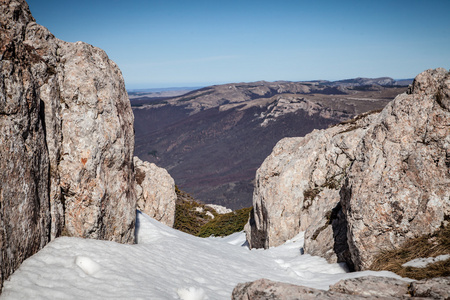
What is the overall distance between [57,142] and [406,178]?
9.62 metres

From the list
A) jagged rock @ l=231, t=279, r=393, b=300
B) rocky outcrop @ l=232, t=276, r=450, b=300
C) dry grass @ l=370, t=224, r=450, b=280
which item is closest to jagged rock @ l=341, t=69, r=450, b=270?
dry grass @ l=370, t=224, r=450, b=280

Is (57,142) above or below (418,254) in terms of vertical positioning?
above

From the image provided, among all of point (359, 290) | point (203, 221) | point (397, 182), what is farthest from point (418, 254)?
point (203, 221)

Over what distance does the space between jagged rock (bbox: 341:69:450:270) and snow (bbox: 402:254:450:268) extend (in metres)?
0.93

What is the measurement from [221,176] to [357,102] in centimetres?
9063

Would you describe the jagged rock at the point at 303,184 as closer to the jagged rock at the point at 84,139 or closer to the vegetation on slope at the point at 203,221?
the jagged rock at the point at 84,139

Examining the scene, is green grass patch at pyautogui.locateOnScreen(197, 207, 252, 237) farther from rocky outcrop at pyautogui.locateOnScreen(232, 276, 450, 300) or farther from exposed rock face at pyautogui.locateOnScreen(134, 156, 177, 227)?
rocky outcrop at pyautogui.locateOnScreen(232, 276, 450, 300)

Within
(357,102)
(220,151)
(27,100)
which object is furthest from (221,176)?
(27,100)

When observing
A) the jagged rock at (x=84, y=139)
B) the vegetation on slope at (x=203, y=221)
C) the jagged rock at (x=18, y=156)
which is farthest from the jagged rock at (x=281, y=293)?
the vegetation on slope at (x=203, y=221)

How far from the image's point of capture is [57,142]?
832 centimetres

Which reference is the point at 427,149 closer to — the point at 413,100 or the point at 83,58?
the point at 413,100

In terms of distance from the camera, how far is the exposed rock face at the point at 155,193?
2245 centimetres

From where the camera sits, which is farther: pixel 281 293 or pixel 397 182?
pixel 397 182

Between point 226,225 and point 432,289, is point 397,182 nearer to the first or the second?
point 432,289
